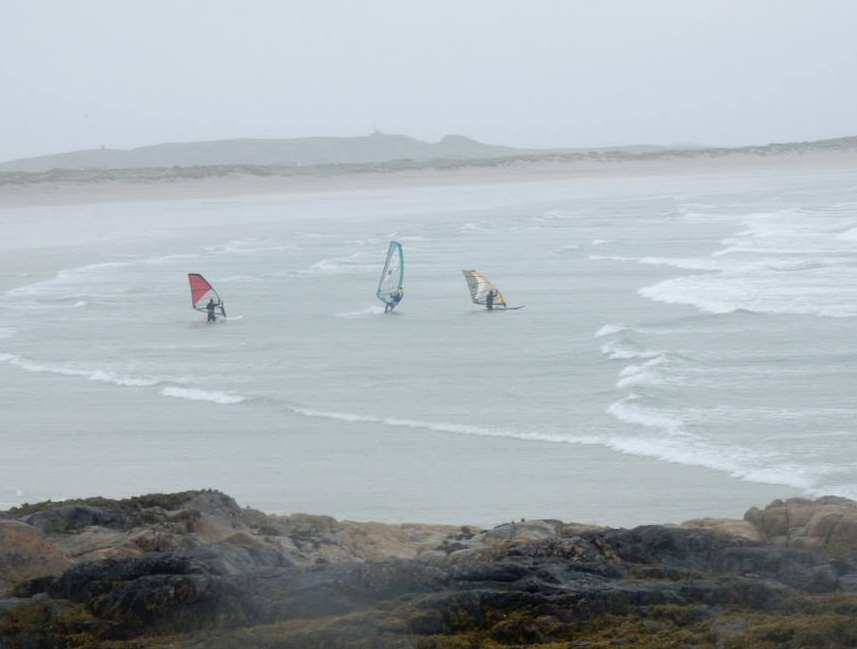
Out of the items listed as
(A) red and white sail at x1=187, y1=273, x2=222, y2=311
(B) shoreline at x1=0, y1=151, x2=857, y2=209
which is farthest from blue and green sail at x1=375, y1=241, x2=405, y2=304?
(B) shoreline at x1=0, y1=151, x2=857, y2=209

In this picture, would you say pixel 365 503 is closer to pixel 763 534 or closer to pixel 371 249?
pixel 763 534

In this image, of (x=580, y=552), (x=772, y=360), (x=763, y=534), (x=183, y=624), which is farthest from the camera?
(x=772, y=360)

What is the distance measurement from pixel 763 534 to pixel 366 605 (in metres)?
2.82

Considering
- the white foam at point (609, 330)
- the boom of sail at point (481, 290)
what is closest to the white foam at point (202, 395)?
the white foam at point (609, 330)

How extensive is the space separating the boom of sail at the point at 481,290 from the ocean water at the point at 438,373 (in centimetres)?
40

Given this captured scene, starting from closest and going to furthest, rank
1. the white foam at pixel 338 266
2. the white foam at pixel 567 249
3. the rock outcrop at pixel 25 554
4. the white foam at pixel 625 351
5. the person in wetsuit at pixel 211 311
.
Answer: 1. the rock outcrop at pixel 25 554
2. the white foam at pixel 625 351
3. the person in wetsuit at pixel 211 311
4. the white foam at pixel 338 266
5. the white foam at pixel 567 249

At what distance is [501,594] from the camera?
614cm

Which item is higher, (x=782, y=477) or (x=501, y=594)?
(x=501, y=594)

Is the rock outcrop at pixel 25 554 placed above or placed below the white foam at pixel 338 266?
above

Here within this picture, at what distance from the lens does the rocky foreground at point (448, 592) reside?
5820mm

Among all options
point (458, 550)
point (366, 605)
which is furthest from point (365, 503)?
point (366, 605)

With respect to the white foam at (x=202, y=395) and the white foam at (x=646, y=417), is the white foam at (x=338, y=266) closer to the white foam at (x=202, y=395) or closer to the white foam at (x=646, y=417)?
the white foam at (x=202, y=395)

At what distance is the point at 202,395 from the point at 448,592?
30.3 ft

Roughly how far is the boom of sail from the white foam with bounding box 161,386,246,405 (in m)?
7.52
